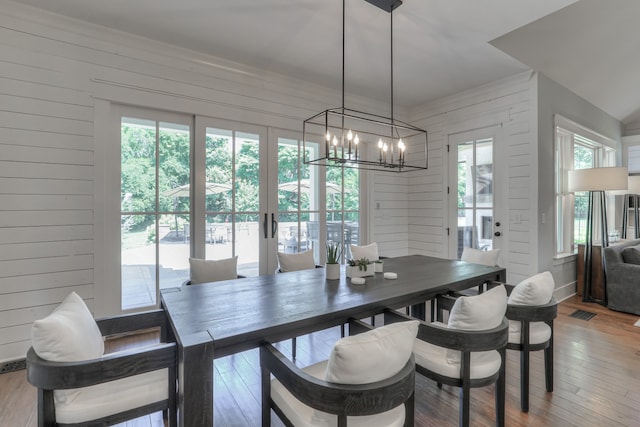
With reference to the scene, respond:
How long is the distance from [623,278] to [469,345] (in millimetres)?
3591

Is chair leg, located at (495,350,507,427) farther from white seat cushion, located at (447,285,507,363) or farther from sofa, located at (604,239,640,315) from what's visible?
sofa, located at (604,239,640,315)

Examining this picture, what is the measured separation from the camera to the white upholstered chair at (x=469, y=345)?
1.48m

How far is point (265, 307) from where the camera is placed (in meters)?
1.63

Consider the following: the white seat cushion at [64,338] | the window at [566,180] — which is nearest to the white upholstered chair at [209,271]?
the white seat cushion at [64,338]

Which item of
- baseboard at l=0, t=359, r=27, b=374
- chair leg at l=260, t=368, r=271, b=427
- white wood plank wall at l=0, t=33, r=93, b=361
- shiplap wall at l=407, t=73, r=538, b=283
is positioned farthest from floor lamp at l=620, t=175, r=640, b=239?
baseboard at l=0, t=359, r=27, b=374

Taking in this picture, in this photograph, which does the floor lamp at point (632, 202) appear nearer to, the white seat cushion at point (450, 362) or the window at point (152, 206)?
the white seat cushion at point (450, 362)

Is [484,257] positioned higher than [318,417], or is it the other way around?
[484,257]

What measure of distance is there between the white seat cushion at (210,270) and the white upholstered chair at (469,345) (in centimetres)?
151

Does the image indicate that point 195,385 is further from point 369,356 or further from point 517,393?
point 517,393

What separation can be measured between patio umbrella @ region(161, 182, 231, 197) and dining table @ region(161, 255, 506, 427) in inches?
58.4

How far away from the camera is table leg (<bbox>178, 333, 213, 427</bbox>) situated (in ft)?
3.83

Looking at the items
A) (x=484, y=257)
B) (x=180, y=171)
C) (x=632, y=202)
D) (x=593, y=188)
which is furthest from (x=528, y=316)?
(x=632, y=202)

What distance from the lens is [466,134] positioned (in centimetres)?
423

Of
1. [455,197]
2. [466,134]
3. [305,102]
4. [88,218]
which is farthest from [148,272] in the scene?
[466,134]
